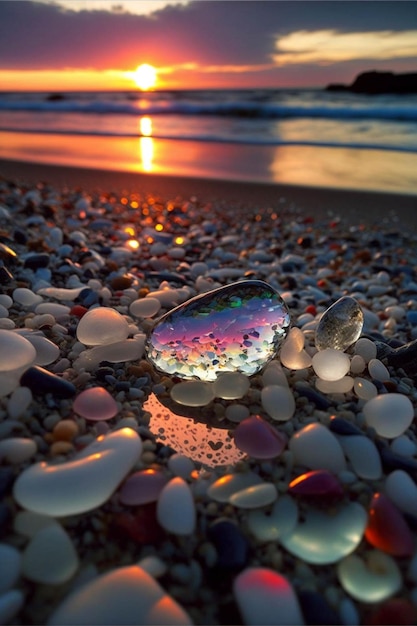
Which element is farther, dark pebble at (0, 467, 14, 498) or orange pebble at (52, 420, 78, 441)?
orange pebble at (52, 420, 78, 441)

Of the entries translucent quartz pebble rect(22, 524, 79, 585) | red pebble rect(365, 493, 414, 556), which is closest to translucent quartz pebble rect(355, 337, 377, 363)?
red pebble rect(365, 493, 414, 556)

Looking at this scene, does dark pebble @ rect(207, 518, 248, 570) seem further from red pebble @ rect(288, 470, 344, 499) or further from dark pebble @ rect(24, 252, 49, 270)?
dark pebble @ rect(24, 252, 49, 270)

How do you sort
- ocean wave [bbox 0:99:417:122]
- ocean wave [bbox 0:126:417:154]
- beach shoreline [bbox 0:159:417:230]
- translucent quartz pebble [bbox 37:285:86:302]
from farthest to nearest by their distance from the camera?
ocean wave [bbox 0:99:417:122] < ocean wave [bbox 0:126:417:154] < beach shoreline [bbox 0:159:417:230] < translucent quartz pebble [bbox 37:285:86:302]

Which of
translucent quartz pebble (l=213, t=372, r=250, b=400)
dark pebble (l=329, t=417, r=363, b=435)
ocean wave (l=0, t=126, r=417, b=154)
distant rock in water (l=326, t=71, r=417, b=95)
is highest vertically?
distant rock in water (l=326, t=71, r=417, b=95)

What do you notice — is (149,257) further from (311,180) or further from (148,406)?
(311,180)

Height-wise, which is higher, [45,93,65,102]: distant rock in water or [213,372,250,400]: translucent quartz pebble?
[45,93,65,102]: distant rock in water

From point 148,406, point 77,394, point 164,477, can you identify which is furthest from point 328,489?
point 77,394

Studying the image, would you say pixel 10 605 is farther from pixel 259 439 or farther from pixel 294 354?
pixel 294 354

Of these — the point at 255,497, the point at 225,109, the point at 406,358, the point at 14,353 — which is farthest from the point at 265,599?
the point at 225,109

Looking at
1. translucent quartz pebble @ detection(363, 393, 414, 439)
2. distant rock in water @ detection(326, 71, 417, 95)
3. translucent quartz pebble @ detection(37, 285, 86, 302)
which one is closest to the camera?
translucent quartz pebble @ detection(363, 393, 414, 439)
